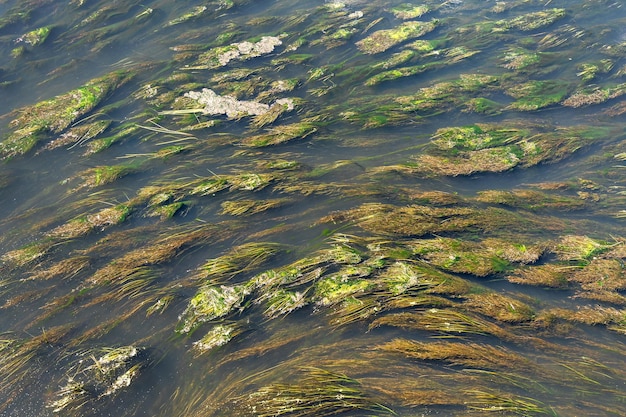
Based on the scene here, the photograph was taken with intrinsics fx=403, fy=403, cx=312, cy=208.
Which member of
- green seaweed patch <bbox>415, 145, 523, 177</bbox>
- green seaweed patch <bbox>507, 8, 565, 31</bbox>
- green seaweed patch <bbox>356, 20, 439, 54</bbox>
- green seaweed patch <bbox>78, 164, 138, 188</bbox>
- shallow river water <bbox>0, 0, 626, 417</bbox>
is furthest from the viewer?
green seaweed patch <bbox>507, 8, 565, 31</bbox>

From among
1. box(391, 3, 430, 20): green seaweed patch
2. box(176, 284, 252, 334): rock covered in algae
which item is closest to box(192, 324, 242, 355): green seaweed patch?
box(176, 284, 252, 334): rock covered in algae

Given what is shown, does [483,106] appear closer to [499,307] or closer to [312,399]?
[499,307]

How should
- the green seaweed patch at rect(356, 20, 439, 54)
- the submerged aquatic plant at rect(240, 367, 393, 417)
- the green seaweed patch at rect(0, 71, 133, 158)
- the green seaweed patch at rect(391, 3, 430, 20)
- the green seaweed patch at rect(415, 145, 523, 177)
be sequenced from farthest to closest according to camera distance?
the green seaweed patch at rect(391, 3, 430, 20) < the green seaweed patch at rect(356, 20, 439, 54) < the green seaweed patch at rect(0, 71, 133, 158) < the green seaweed patch at rect(415, 145, 523, 177) < the submerged aquatic plant at rect(240, 367, 393, 417)

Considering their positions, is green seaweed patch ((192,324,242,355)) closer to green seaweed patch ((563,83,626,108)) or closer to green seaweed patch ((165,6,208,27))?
green seaweed patch ((563,83,626,108))

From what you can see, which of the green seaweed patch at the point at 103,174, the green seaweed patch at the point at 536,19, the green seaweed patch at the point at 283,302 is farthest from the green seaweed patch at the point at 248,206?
the green seaweed patch at the point at 536,19

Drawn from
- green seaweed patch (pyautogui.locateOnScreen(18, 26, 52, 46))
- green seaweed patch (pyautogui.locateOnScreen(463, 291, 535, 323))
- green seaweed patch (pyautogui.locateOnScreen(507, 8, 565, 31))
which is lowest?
green seaweed patch (pyautogui.locateOnScreen(463, 291, 535, 323))

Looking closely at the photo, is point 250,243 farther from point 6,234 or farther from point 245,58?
point 245,58

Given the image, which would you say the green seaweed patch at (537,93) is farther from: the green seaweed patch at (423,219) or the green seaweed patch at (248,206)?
the green seaweed patch at (248,206)
